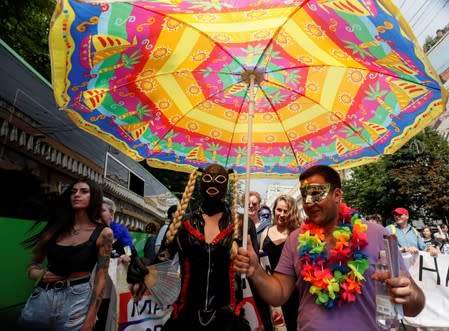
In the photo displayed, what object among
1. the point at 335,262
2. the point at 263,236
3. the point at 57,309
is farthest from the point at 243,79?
the point at 263,236

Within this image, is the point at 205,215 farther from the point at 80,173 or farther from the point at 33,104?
the point at 80,173

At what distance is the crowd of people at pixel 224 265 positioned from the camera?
6.24 ft

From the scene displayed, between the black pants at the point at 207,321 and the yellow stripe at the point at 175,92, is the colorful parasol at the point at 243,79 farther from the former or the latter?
the black pants at the point at 207,321

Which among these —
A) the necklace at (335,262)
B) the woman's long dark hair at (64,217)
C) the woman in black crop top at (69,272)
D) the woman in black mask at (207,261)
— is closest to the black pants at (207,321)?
the woman in black mask at (207,261)

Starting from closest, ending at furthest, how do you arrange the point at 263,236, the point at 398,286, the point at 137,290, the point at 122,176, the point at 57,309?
the point at 398,286
the point at 137,290
the point at 57,309
the point at 263,236
the point at 122,176

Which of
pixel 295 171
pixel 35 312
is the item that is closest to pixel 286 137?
pixel 295 171

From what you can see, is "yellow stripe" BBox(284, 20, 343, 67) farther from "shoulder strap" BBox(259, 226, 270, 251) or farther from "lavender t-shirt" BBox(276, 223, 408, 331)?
"shoulder strap" BBox(259, 226, 270, 251)

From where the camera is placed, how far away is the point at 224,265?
2457mm

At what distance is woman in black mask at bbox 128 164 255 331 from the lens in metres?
2.35

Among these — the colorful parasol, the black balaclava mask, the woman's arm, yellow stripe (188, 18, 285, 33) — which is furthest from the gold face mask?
the woman's arm

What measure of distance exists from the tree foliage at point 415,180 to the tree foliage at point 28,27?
17.4 metres

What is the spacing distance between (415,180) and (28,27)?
2060 centimetres

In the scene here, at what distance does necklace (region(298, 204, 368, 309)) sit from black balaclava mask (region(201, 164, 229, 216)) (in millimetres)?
706

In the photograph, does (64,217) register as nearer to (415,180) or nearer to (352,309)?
(352,309)
